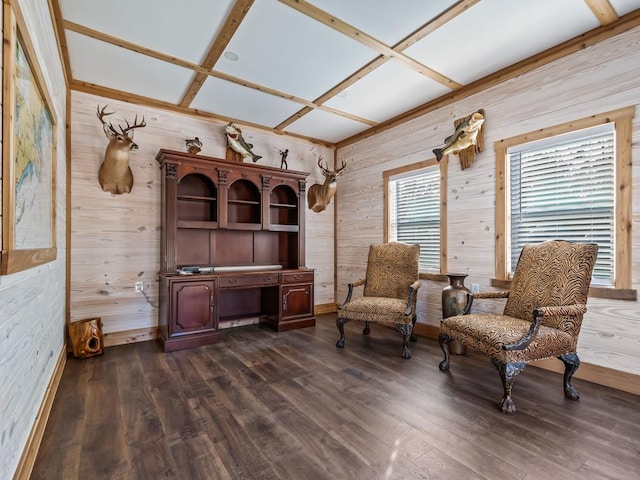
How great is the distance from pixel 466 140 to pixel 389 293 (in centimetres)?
186

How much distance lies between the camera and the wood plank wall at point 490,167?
242 cm

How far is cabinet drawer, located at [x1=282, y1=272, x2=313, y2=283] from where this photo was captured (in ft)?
13.6

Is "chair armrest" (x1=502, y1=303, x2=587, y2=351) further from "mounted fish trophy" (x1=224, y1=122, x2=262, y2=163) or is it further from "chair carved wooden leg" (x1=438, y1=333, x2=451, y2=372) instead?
"mounted fish trophy" (x1=224, y1=122, x2=262, y2=163)

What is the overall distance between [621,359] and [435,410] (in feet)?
5.16

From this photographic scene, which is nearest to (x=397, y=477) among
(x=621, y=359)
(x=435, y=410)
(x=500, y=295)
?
(x=435, y=410)

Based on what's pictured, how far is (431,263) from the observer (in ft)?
12.8

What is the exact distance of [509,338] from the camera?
2160 millimetres

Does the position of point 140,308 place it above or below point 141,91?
below

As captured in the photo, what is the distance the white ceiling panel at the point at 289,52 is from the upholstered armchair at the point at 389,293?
2.06 metres

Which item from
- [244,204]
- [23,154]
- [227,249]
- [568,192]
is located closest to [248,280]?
[227,249]

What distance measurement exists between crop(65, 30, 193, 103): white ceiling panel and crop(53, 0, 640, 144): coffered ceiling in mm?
11

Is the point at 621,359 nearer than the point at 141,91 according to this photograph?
Yes

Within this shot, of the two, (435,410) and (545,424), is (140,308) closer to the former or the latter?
(435,410)

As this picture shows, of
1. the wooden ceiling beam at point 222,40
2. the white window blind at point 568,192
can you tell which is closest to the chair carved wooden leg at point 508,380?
the white window blind at point 568,192
